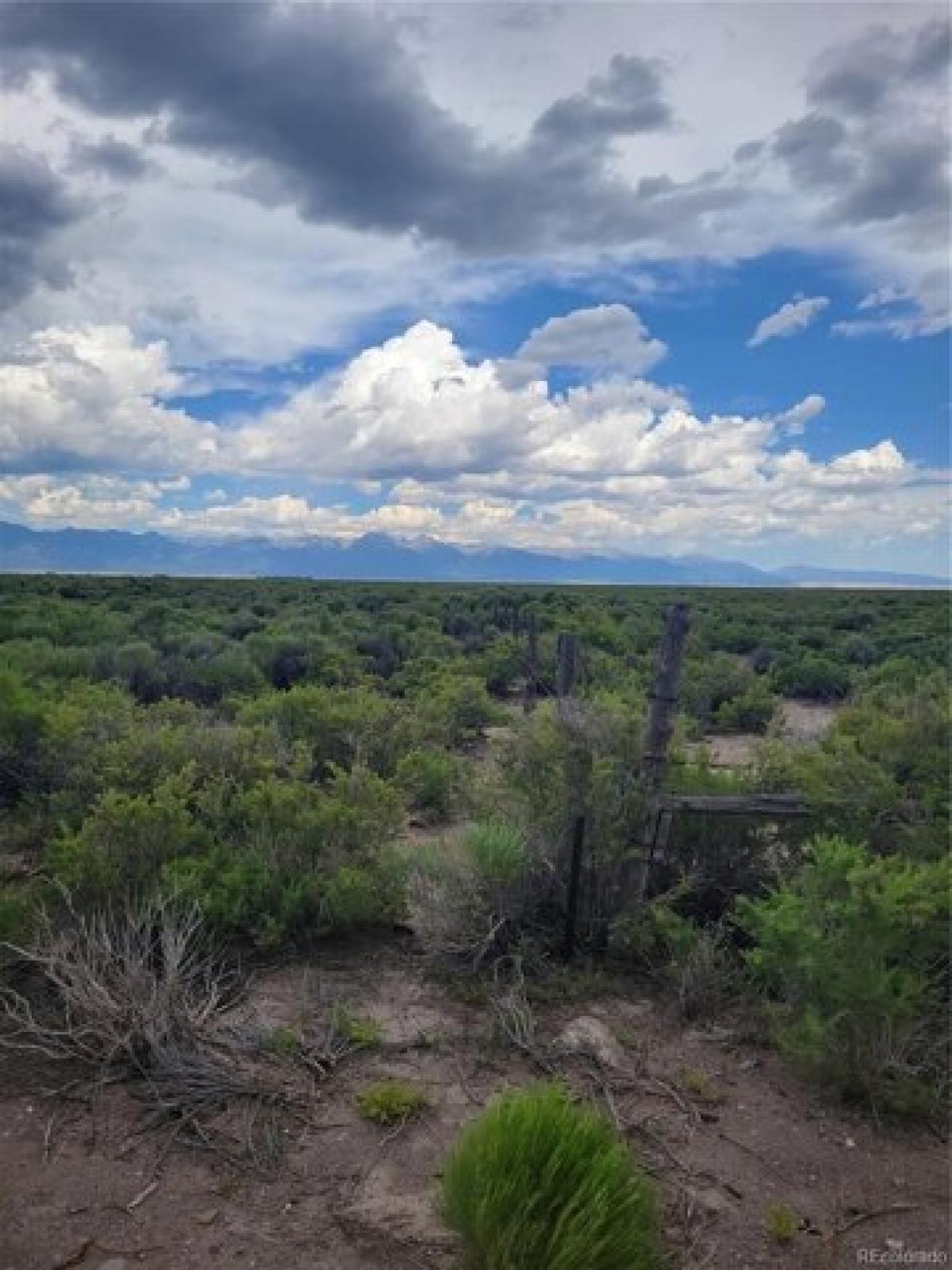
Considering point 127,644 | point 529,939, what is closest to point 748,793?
point 529,939

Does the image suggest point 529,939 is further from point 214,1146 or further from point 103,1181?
point 103,1181

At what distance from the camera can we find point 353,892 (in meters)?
7.05

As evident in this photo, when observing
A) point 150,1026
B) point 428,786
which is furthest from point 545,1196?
point 428,786

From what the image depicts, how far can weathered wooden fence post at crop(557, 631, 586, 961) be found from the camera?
6723mm

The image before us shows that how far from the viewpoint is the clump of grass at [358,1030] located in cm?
572

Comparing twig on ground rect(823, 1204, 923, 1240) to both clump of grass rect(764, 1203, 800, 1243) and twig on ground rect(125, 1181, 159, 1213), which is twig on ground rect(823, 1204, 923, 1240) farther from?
twig on ground rect(125, 1181, 159, 1213)

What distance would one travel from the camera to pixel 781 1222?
4.27 meters

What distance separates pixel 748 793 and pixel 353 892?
2.98 metres

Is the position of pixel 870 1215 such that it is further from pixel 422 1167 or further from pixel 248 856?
pixel 248 856

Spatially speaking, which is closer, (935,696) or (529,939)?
(529,939)

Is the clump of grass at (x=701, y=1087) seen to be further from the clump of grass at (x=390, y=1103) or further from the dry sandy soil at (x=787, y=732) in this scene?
the dry sandy soil at (x=787, y=732)

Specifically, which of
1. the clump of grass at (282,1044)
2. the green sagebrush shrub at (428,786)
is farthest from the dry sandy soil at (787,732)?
the clump of grass at (282,1044)

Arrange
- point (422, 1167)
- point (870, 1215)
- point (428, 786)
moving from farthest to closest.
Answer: point (428, 786) < point (422, 1167) < point (870, 1215)

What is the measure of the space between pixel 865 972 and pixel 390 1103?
8.04 feet
